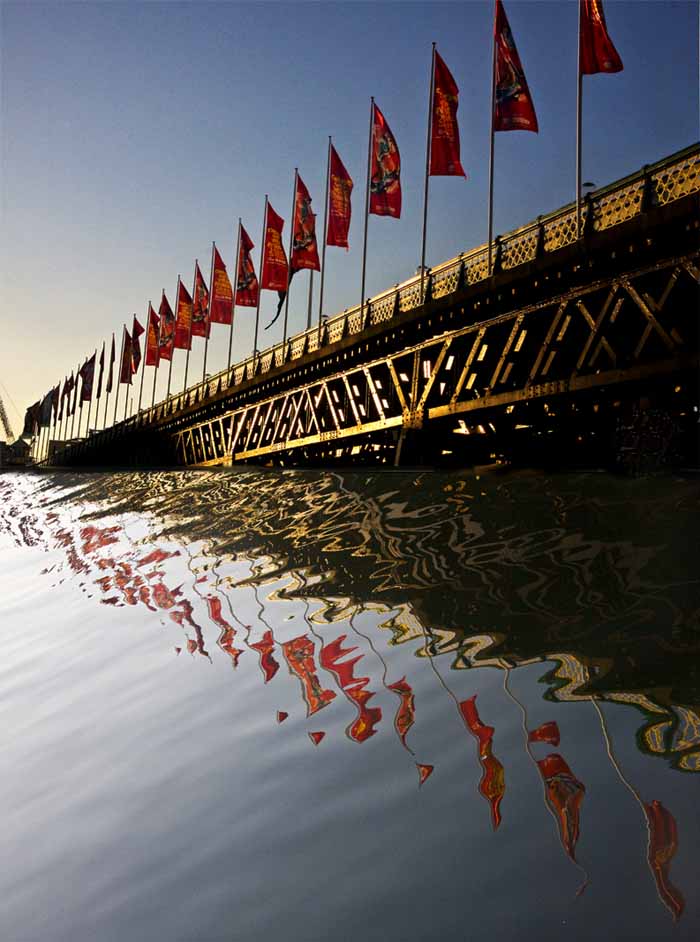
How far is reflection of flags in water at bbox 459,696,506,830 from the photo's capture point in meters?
3.04

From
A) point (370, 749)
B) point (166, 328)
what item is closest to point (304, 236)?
point (166, 328)

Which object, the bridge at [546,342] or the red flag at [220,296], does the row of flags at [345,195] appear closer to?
the red flag at [220,296]

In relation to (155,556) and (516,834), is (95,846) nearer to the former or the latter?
(516,834)

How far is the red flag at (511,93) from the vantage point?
18703mm

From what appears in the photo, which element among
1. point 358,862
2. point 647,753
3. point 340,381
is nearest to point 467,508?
point 647,753

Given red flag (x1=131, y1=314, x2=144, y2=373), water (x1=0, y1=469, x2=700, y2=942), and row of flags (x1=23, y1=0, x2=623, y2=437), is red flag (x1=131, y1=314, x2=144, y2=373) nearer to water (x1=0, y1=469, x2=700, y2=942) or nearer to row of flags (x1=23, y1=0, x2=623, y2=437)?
row of flags (x1=23, y1=0, x2=623, y2=437)

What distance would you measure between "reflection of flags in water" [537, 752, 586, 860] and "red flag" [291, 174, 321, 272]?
26890 millimetres

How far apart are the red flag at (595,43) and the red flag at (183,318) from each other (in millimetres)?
27530

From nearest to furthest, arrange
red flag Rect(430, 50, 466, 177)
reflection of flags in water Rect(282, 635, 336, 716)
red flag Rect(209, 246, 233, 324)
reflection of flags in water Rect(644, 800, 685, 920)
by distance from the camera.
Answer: reflection of flags in water Rect(644, 800, 685, 920) → reflection of flags in water Rect(282, 635, 336, 716) → red flag Rect(430, 50, 466, 177) → red flag Rect(209, 246, 233, 324)

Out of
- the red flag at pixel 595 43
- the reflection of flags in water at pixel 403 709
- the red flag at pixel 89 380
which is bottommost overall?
the reflection of flags in water at pixel 403 709

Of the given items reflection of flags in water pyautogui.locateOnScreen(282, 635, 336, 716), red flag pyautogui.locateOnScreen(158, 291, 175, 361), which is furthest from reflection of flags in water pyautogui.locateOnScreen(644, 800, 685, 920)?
red flag pyautogui.locateOnScreen(158, 291, 175, 361)

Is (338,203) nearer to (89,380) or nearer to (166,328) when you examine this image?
(166,328)

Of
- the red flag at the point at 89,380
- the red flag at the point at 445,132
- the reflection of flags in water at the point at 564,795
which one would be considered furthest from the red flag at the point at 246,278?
the reflection of flags in water at the point at 564,795

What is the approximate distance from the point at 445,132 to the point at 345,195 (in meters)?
6.57
